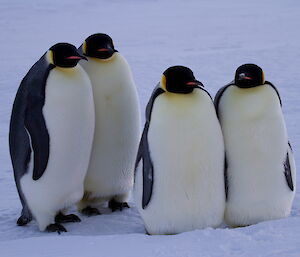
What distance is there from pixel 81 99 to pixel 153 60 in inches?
263

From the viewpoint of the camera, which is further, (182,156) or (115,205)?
(115,205)

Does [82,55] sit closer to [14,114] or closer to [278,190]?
[14,114]

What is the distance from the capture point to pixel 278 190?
351cm

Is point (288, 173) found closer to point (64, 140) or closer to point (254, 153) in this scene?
point (254, 153)

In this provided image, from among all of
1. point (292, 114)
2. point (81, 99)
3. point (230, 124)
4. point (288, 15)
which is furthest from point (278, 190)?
point (288, 15)

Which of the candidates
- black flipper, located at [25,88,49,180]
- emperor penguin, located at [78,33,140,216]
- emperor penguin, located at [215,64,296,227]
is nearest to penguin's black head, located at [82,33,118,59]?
emperor penguin, located at [78,33,140,216]

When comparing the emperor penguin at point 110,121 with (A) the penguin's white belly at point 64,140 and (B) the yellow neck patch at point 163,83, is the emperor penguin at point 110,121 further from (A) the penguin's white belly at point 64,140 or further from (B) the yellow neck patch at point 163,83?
(B) the yellow neck patch at point 163,83

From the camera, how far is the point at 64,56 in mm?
3607

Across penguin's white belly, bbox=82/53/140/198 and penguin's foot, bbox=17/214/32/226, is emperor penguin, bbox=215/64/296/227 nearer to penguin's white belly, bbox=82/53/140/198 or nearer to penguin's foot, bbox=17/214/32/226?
penguin's white belly, bbox=82/53/140/198

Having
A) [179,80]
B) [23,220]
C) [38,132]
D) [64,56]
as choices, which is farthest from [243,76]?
[23,220]

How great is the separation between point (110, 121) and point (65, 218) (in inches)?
25.5

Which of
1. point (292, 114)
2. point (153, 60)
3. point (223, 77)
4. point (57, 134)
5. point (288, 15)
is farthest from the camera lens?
point (288, 15)

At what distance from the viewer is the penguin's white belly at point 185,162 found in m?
3.36

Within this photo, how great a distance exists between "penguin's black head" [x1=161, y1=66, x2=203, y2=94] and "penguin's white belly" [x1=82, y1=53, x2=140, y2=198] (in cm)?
57
